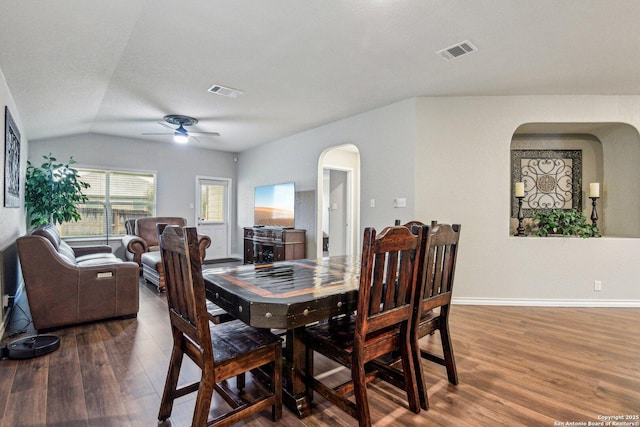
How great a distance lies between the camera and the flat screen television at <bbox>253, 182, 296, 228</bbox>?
5.98m

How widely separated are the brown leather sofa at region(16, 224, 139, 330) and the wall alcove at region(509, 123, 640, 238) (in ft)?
15.7

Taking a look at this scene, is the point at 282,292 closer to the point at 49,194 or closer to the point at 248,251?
the point at 49,194

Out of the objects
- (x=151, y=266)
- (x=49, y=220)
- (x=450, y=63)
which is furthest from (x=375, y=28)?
(x=49, y=220)

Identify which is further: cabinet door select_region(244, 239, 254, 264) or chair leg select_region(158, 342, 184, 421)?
cabinet door select_region(244, 239, 254, 264)

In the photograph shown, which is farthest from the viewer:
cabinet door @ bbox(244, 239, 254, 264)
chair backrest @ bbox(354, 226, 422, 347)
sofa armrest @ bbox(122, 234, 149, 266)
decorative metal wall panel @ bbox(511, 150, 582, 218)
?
cabinet door @ bbox(244, 239, 254, 264)

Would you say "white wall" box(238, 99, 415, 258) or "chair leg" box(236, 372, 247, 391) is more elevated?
"white wall" box(238, 99, 415, 258)

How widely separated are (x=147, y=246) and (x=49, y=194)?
→ 5.09 feet

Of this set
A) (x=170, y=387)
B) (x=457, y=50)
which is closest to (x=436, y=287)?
(x=170, y=387)

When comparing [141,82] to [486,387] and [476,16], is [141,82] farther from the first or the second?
[486,387]

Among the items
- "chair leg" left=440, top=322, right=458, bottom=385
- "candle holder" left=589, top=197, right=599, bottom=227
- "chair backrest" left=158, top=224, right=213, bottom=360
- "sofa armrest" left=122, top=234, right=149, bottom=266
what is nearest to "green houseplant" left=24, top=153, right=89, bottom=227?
"sofa armrest" left=122, top=234, right=149, bottom=266

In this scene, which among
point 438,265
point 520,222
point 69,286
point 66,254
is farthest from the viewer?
point 520,222

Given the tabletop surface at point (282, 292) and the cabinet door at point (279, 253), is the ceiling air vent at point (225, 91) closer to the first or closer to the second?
the tabletop surface at point (282, 292)

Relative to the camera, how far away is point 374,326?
1624 millimetres

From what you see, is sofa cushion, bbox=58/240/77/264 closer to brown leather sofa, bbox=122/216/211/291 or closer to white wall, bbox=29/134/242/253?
brown leather sofa, bbox=122/216/211/291
